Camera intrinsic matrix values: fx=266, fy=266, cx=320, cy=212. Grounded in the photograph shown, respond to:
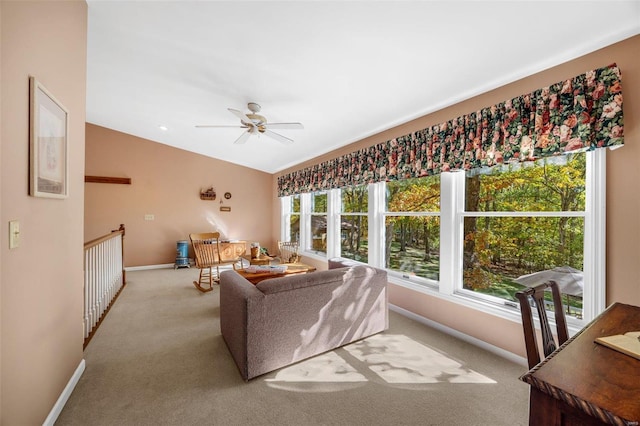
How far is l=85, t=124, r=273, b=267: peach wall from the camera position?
5.74m

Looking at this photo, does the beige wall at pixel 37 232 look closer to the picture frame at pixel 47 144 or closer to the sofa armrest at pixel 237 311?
the picture frame at pixel 47 144

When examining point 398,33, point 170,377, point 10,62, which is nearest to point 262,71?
point 398,33

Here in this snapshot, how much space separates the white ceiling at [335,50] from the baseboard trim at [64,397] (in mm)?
2860

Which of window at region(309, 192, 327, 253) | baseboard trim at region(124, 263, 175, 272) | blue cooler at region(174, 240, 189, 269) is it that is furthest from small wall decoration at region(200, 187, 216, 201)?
window at region(309, 192, 327, 253)

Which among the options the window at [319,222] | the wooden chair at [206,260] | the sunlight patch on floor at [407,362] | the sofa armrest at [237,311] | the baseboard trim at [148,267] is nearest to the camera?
the sofa armrest at [237,311]

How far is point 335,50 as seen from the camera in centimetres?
224

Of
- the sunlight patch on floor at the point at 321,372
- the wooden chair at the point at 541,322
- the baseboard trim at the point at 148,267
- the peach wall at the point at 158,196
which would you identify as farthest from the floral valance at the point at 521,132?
A: the baseboard trim at the point at 148,267

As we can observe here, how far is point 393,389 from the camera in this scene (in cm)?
201

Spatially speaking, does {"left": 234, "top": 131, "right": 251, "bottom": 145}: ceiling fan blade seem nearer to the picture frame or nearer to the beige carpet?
the picture frame

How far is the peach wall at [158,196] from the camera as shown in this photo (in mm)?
5738

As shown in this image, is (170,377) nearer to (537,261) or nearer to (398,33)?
(398,33)

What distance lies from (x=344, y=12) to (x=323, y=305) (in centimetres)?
227

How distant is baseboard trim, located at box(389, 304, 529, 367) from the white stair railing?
3.49 metres

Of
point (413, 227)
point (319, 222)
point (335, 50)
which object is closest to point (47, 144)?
point (335, 50)
